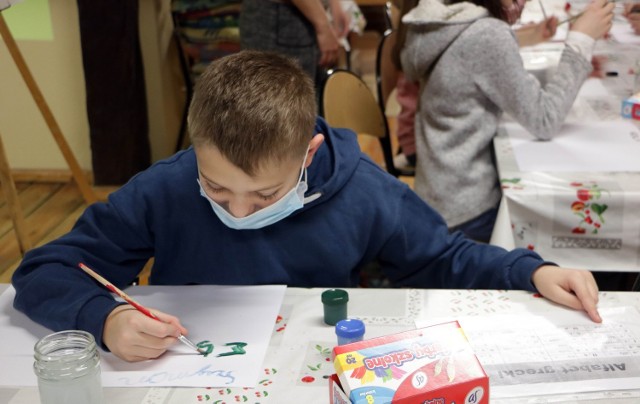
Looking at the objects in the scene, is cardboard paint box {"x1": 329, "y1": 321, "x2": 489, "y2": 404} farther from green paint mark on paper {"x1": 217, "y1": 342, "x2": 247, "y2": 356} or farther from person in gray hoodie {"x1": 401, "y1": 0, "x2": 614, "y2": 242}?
person in gray hoodie {"x1": 401, "y1": 0, "x2": 614, "y2": 242}

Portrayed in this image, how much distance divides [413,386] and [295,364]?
24 centimetres

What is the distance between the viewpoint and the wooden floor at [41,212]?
279cm

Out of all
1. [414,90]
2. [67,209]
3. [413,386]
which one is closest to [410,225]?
[413,386]

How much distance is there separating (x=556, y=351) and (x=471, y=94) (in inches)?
40.5

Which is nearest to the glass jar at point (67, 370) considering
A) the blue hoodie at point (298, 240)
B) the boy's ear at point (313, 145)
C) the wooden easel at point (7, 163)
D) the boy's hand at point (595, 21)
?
the blue hoodie at point (298, 240)

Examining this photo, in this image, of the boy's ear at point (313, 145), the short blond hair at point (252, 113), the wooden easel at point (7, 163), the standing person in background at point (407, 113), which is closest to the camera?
the short blond hair at point (252, 113)

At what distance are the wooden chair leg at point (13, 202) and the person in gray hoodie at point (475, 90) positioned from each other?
1321 mm

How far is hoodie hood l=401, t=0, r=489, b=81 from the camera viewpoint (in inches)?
76.9

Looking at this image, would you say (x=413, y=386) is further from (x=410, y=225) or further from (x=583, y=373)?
(x=410, y=225)

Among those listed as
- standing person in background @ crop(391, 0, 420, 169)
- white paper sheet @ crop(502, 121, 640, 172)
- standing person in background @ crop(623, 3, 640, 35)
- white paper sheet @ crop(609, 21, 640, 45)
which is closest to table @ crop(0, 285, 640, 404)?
white paper sheet @ crop(502, 121, 640, 172)

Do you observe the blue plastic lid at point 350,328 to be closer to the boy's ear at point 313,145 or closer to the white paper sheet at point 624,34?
the boy's ear at point 313,145

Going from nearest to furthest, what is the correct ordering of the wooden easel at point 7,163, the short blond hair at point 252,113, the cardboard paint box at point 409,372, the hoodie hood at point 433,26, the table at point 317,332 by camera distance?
the cardboard paint box at point 409,372, the table at point 317,332, the short blond hair at point 252,113, the hoodie hood at point 433,26, the wooden easel at point 7,163

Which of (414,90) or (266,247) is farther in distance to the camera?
(414,90)

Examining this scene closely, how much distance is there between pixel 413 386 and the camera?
2.75 feet
